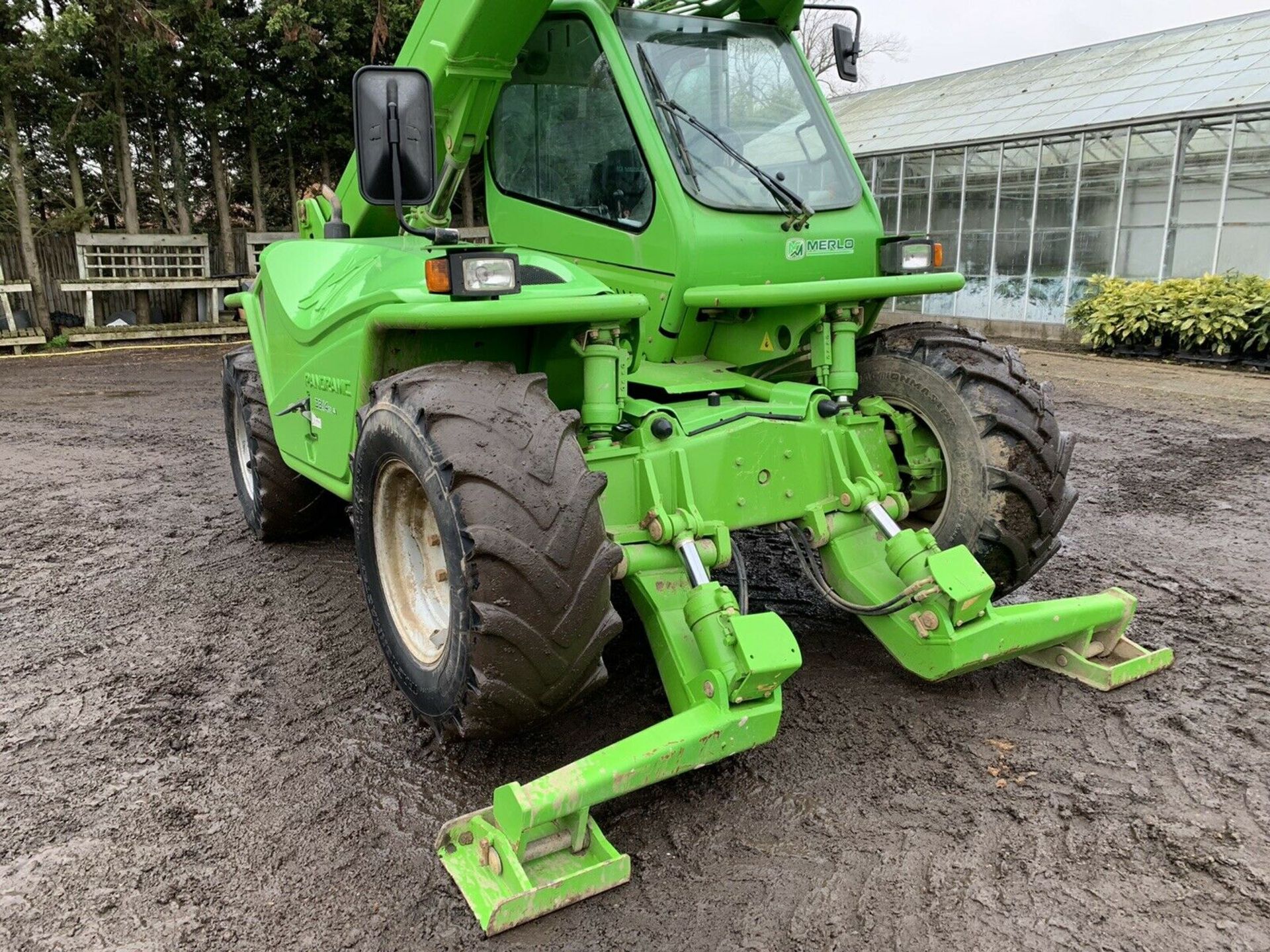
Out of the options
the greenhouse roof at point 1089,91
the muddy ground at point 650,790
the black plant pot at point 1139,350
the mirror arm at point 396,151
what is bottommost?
the muddy ground at point 650,790

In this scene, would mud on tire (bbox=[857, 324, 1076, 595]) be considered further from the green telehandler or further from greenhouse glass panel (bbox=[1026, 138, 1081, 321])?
greenhouse glass panel (bbox=[1026, 138, 1081, 321])

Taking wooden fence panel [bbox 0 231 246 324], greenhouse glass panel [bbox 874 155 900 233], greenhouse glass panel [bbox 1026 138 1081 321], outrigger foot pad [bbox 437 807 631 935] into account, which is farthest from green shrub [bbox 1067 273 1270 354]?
wooden fence panel [bbox 0 231 246 324]

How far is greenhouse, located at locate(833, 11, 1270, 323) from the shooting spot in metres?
13.3

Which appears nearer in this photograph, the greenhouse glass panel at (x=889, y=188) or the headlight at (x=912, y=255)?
the headlight at (x=912, y=255)

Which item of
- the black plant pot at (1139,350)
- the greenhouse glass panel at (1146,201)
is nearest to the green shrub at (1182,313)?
the black plant pot at (1139,350)

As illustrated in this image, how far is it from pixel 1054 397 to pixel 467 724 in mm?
8772

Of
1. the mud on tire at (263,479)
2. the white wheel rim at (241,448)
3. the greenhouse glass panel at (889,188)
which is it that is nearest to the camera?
the mud on tire at (263,479)

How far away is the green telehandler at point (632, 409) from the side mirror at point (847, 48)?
0.01 m

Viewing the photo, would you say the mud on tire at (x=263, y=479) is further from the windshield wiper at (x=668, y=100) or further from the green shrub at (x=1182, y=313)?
the green shrub at (x=1182, y=313)

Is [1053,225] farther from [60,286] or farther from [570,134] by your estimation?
[60,286]

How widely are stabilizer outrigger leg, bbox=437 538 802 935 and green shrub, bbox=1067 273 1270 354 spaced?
11511mm

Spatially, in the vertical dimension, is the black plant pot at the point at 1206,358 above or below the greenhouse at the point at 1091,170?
below

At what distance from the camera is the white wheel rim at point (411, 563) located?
320 centimetres

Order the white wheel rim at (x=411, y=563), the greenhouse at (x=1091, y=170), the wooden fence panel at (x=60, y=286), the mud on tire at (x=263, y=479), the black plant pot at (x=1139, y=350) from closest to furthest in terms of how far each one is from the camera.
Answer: the white wheel rim at (x=411, y=563)
the mud on tire at (x=263, y=479)
the black plant pot at (x=1139, y=350)
the greenhouse at (x=1091, y=170)
the wooden fence panel at (x=60, y=286)
